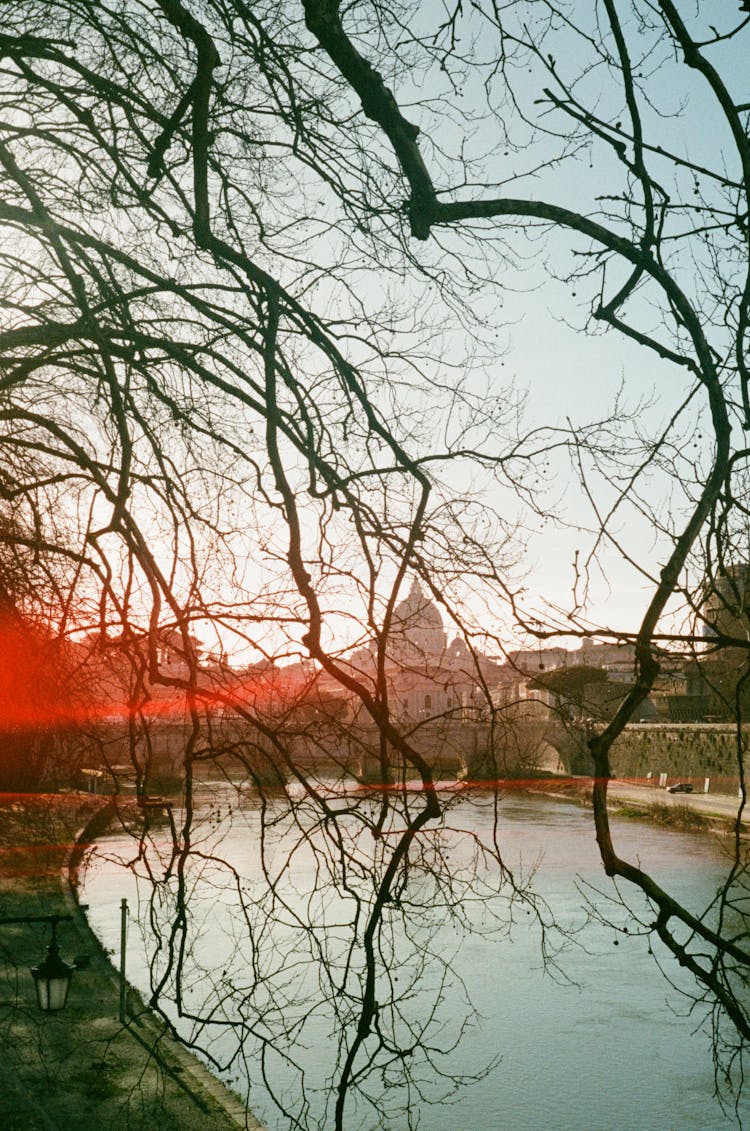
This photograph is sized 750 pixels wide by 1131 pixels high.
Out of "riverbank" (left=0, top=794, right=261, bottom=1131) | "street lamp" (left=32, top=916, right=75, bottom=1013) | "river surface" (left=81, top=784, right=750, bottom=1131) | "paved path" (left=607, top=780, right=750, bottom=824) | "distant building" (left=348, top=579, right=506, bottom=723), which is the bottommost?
"river surface" (left=81, top=784, right=750, bottom=1131)

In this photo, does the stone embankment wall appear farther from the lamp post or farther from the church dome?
the church dome

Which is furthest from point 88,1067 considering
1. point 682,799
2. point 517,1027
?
point 682,799

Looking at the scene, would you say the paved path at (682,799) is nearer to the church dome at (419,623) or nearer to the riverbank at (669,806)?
the riverbank at (669,806)

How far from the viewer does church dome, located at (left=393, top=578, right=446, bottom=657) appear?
3.35 m

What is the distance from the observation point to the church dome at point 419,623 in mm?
3348

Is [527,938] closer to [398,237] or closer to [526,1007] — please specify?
[526,1007]

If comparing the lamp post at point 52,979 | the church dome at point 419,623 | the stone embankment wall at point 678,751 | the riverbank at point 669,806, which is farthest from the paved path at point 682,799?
the church dome at point 419,623

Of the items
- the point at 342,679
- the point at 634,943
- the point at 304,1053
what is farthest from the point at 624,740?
the point at 342,679

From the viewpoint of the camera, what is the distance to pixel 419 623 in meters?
3.66

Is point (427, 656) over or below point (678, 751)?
over

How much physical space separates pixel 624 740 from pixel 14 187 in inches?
1706

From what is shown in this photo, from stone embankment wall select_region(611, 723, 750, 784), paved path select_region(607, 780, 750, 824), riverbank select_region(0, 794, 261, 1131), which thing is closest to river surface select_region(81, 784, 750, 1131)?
riverbank select_region(0, 794, 261, 1131)

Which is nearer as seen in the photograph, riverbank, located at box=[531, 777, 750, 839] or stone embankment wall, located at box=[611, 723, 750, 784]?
riverbank, located at box=[531, 777, 750, 839]

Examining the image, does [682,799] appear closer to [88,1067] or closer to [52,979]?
[88,1067]
